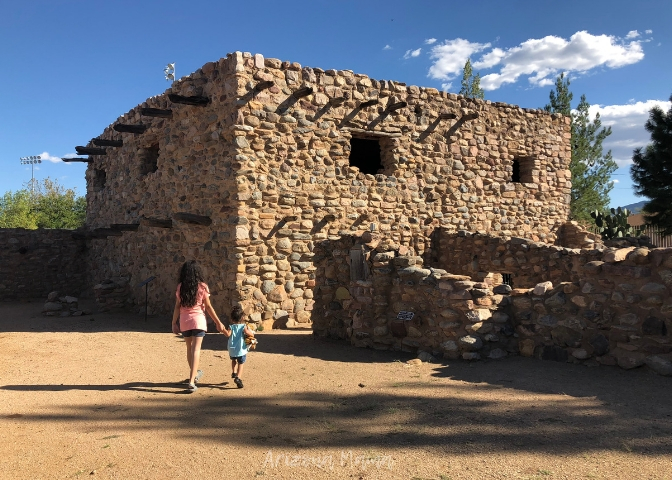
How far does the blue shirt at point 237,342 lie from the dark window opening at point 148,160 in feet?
26.4

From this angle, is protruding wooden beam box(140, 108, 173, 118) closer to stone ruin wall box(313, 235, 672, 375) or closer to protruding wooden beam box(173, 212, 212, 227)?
protruding wooden beam box(173, 212, 212, 227)

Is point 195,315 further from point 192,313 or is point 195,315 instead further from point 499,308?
point 499,308

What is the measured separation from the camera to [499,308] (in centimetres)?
619

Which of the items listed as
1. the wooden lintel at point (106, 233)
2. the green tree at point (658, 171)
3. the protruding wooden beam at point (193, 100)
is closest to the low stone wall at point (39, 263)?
the wooden lintel at point (106, 233)

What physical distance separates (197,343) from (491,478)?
129 inches

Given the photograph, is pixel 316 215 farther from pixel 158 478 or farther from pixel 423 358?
pixel 158 478

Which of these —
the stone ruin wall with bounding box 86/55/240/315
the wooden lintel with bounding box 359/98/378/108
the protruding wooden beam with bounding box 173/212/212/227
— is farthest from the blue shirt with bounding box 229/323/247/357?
the wooden lintel with bounding box 359/98/378/108

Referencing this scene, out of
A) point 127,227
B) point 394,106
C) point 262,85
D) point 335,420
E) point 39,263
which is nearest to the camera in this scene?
point 335,420

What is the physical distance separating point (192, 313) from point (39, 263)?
41.4ft

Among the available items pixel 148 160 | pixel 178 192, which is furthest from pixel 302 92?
pixel 148 160

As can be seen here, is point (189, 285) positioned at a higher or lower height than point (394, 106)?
lower

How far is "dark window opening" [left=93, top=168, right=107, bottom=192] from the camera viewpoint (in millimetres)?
15570

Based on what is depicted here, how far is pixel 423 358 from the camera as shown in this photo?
6.28 metres

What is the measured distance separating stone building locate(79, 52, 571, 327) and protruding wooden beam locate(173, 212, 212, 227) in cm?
3
